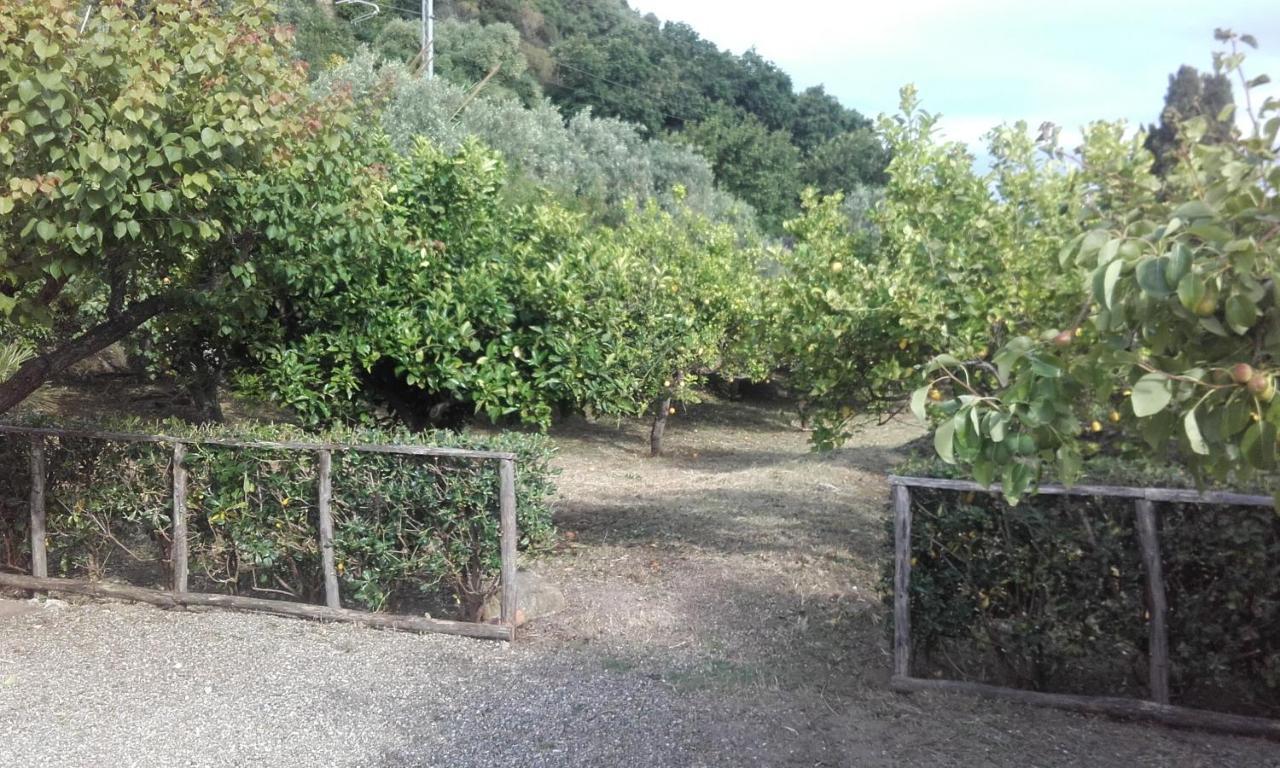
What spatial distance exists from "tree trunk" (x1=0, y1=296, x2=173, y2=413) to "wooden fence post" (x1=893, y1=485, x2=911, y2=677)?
451cm

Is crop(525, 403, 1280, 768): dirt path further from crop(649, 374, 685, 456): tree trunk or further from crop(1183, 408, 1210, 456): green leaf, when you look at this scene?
crop(649, 374, 685, 456): tree trunk

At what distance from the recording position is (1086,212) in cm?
389

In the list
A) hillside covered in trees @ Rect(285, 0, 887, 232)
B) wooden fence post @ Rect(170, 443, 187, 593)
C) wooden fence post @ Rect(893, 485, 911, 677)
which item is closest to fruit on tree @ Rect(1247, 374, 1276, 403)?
wooden fence post @ Rect(893, 485, 911, 677)

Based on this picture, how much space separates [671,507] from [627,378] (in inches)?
142

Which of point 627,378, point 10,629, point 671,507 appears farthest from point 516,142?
point 10,629

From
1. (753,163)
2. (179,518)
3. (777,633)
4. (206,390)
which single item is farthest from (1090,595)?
(753,163)

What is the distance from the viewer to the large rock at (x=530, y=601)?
22.1 ft

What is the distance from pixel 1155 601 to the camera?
17.0 ft

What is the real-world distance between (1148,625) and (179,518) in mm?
5493

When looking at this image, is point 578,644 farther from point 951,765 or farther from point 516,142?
point 516,142

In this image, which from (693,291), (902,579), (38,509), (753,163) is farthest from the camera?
(753,163)

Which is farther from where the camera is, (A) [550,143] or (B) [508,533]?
(A) [550,143]

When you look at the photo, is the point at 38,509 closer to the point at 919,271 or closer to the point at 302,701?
the point at 302,701

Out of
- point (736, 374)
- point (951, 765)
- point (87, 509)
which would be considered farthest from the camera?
point (736, 374)
